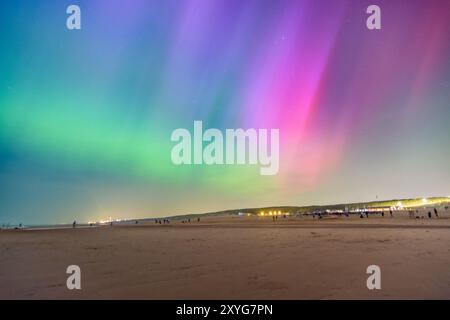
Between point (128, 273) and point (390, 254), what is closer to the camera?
point (128, 273)

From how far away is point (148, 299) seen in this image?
28.1 ft

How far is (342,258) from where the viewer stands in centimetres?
1425
